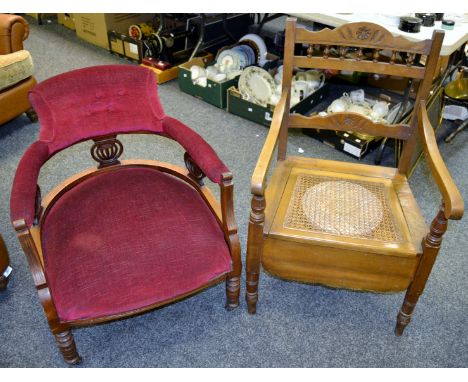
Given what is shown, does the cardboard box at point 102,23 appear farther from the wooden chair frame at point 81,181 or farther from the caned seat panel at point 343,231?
the caned seat panel at point 343,231

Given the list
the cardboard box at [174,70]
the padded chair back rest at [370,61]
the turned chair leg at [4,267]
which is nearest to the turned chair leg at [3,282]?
the turned chair leg at [4,267]

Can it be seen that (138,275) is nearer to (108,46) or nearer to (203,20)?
(203,20)

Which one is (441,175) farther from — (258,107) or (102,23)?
(102,23)

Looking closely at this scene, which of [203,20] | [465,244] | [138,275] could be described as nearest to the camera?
[138,275]

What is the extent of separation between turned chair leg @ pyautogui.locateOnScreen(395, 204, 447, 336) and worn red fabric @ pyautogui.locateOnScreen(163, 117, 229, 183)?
58cm

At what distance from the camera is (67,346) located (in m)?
1.26

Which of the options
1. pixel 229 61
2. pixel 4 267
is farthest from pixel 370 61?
pixel 229 61

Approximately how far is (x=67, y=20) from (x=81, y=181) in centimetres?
311

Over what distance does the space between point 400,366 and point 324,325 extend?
27cm

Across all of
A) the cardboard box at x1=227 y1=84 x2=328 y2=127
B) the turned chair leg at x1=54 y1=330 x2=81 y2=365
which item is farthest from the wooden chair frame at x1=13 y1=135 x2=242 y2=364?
the cardboard box at x1=227 y1=84 x2=328 y2=127

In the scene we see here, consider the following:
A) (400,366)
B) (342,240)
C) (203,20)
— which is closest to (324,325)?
(400,366)

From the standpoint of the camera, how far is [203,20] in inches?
118

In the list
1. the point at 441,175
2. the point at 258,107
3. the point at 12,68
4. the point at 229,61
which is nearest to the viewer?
the point at 441,175

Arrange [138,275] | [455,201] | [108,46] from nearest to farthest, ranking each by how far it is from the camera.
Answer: [455,201] → [138,275] → [108,46]
